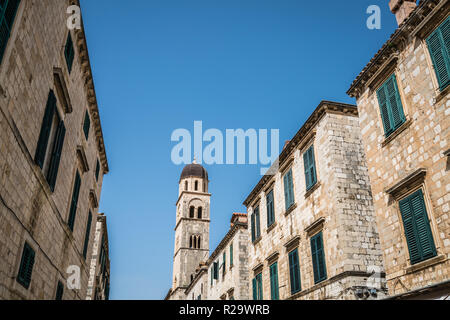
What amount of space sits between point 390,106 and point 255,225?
433 inches

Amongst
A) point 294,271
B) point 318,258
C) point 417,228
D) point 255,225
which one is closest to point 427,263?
point 417,228

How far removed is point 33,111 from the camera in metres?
8.70

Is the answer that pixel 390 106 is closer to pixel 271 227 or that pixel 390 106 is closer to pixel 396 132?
pixel 396 132

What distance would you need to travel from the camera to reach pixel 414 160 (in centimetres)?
958

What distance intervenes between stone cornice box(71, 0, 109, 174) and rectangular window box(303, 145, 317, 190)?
8651 millimetres

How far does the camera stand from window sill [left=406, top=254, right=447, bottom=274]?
8.30 meters

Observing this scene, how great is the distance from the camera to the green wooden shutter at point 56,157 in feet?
34.2

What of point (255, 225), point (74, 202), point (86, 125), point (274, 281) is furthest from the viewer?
point (255, 225)

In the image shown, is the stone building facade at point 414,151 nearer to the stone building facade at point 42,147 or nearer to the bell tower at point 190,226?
the stone building facade at point 42,147

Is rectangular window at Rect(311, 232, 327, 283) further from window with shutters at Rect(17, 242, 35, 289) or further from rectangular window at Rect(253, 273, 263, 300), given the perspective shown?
window with shutters at Rect(17, 242, 35, 289)

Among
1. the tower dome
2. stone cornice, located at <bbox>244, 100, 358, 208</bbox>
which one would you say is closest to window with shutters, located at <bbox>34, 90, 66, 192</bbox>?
stone cornice, located at <bbox>244, 100, 358, 208</bbox>

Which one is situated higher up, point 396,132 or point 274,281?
point 396,132
